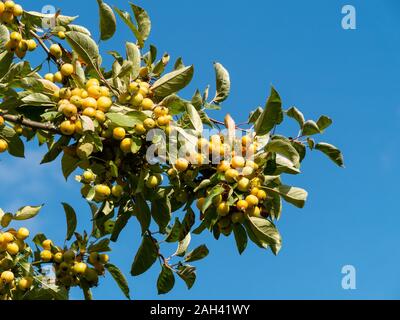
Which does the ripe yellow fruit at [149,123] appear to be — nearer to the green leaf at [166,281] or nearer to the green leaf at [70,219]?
the green leaf at [166,281]

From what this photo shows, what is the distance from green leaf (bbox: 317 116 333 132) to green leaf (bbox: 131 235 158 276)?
Result: 42.7 inches

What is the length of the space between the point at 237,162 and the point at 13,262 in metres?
1.46

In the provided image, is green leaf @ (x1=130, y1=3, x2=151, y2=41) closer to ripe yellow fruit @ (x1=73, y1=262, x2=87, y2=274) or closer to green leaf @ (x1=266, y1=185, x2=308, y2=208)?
green leaf @ (x1=266, y1=185, x2=308, y2=208)

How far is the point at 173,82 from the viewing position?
3016 mm

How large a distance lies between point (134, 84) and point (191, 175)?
52cm

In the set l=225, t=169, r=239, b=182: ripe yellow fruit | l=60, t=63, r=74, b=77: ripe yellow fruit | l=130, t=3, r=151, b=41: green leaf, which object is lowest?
l=225, t=169, r=239, b=182: ripe yellow fruit

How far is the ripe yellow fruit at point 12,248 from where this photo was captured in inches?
133

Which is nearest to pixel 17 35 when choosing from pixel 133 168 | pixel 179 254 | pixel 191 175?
pixel 133 168

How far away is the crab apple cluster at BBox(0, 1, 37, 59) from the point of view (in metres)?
3.24

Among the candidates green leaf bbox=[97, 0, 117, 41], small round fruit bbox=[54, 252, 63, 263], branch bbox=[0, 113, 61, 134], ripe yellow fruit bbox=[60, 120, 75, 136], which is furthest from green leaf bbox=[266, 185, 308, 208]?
small round fruit bbox=[54, 252, 63, 263]

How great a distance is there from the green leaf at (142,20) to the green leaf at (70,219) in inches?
41.6

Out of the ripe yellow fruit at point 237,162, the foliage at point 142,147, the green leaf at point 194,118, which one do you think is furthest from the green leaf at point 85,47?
the ripe yellow fruit at point 237,162

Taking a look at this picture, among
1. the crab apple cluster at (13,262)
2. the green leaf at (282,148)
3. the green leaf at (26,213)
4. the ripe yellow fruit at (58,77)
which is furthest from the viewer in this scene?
the green leaf at (26,213)
